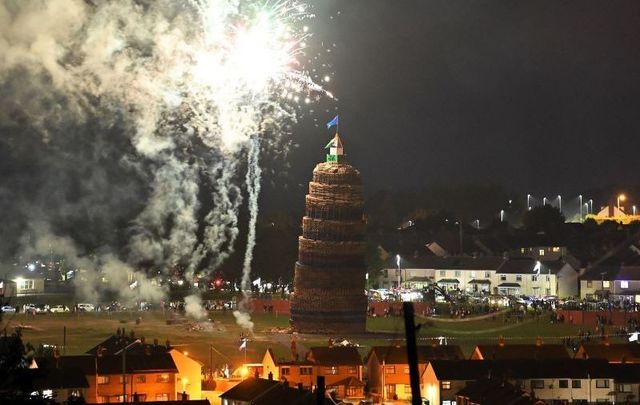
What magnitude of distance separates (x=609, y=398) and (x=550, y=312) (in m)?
26.3

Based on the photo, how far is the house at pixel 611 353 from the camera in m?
45.9

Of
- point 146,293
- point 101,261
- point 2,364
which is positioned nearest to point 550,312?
point 146,293

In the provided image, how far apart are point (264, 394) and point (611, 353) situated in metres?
14.8

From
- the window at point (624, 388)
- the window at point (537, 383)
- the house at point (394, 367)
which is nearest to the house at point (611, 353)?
the window at point (624, 388)

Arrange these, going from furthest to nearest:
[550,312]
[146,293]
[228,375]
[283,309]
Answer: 1. [146,293]
2. [283,309]
3. [550,312]
4. [228,375]

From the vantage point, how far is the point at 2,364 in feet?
63.9

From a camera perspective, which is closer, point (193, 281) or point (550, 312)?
point (550, 312)

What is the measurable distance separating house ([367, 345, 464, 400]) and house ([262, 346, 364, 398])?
55 cm

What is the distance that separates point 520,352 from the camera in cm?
4591

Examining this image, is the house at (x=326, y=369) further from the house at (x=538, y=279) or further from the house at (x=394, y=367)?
the house at (x=538, y=279)

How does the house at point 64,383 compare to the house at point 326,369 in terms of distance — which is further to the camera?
the house at point 326,369

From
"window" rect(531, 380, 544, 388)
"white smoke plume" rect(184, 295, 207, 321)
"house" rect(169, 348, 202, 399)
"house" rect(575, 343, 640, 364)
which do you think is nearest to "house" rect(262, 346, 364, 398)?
"house" rect(169, 348, 202, 399)

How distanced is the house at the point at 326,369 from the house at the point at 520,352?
471 centimetres

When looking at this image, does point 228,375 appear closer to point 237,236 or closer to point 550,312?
point 550,312
